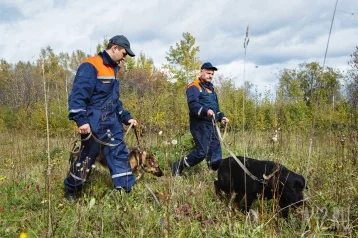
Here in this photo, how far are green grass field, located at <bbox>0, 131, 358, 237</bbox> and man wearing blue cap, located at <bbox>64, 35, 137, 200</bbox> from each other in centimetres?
27

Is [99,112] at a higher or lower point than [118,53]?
lower

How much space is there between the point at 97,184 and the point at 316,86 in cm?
321

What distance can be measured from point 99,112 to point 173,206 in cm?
139

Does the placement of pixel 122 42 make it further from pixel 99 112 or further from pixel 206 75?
pixel 206 75

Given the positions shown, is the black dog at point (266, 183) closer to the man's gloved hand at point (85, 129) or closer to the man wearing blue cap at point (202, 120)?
the man wearing blue cap at point (202, 120)

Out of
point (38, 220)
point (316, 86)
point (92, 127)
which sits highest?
point (316, 86)

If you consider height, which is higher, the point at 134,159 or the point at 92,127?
the point at 92,127

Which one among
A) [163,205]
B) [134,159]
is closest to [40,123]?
[134,159]

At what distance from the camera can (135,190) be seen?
4250mm

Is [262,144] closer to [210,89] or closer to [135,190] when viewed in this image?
[210,89]

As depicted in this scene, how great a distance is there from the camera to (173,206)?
127 inches

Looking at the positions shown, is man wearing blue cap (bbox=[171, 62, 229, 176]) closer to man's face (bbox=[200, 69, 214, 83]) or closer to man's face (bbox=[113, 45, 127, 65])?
man's face (bbox=[200, 69, 214, 83])

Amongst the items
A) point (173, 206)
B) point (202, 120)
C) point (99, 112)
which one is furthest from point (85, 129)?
point (202, 120)

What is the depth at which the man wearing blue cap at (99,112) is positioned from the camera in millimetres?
3674
